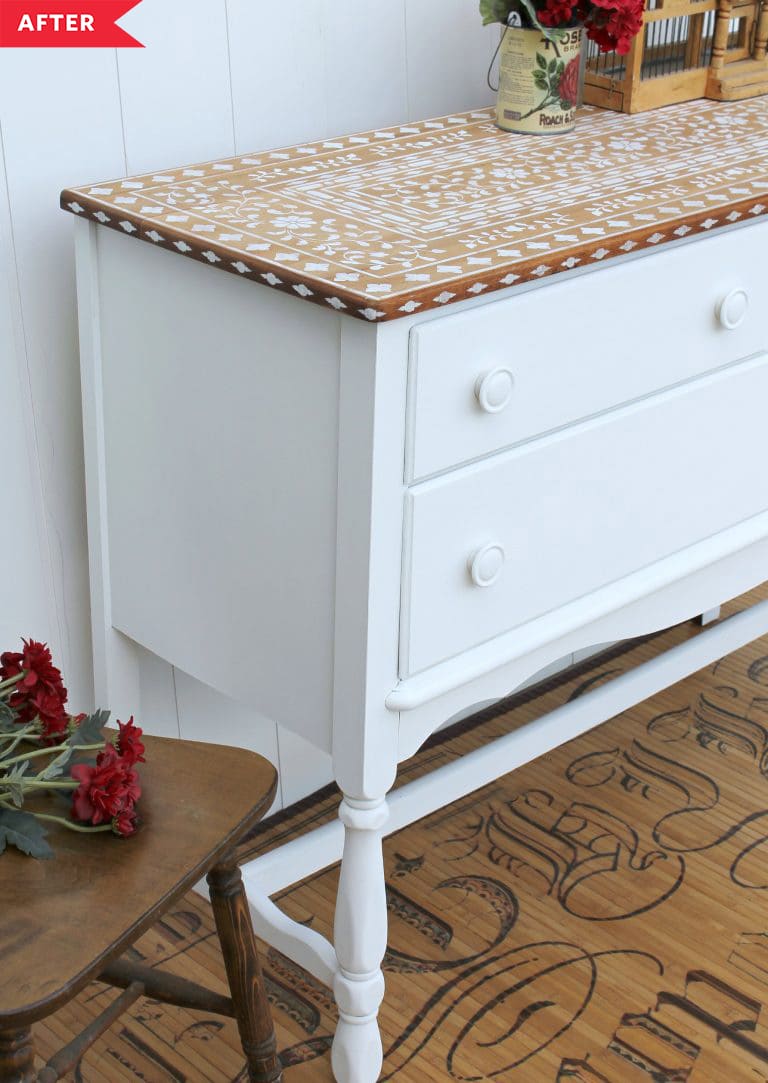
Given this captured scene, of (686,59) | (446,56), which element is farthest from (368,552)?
(686,59)

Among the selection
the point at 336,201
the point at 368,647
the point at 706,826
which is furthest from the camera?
the point at 706,826

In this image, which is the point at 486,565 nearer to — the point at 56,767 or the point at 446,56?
the point at 56,767

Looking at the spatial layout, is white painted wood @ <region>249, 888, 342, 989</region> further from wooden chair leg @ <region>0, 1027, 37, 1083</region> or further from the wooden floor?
wooden chair leg @ <region>0, 1027, 37, 1083</region>

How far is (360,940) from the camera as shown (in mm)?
1527

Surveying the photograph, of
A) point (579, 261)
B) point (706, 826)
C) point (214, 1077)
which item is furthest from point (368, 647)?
point (706, 826)

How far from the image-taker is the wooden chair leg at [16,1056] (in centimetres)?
112

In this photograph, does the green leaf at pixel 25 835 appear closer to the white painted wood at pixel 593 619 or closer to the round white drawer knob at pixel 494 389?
the white painted wood at pixel 593 619

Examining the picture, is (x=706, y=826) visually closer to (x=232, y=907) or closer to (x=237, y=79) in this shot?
(x=232, y=907)

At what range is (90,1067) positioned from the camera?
1.66 m

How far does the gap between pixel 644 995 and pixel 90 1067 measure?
722mm

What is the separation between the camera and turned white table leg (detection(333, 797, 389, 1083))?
1488 mm

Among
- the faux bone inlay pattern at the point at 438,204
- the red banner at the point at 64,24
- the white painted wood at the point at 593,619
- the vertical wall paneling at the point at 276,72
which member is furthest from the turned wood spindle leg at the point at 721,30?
the red banner at the point at 64,24

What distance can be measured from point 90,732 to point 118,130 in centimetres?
76

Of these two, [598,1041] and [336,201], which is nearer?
[336,201]
